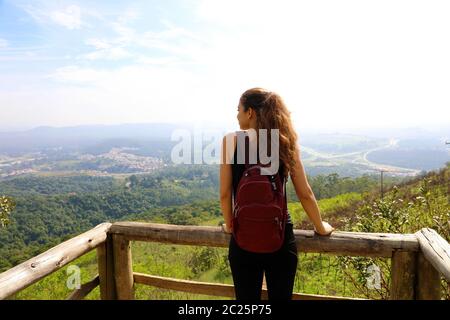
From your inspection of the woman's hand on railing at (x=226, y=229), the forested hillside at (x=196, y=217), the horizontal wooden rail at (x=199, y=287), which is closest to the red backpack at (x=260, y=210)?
the woman's hand on railing at (x=226, y=229)

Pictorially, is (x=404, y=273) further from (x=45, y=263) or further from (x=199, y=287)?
(x=45, y=263)

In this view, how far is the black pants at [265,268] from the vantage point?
185 cm

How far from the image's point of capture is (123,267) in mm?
2670

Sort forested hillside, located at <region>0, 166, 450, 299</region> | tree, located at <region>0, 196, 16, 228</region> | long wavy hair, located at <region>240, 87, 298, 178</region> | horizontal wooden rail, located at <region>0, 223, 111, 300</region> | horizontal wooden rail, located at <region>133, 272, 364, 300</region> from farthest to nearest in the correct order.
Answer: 1. tree, located at <region>0, 196, 16, 228</region>
2. forested hillside, located at <region>0, 166, 450, 299</region>
3. horizontal wooden rail, located at <region>133, 272, 364, 300</region>
4. long wavy hair, located at <region>240, 87, 298, 178</region>
5. horizontal wooden rail, located at <region>0, 223, 111, 300</region>

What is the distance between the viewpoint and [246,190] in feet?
5.79

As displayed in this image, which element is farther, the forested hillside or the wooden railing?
the forested hillside

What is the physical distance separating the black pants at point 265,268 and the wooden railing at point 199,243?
33 cm

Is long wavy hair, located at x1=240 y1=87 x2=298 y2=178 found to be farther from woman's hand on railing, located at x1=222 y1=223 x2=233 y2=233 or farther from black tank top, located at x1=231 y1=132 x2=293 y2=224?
woman's hand on railing, located at x1=222 y1=223 x2=233 y2=233

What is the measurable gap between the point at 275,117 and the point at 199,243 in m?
1.06

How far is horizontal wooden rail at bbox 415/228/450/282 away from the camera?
170cm

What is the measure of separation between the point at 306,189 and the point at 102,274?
1702 millimetres

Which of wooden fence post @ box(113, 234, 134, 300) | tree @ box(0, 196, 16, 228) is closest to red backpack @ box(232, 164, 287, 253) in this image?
wooden fence post @ box(113, 234, 134, 300)

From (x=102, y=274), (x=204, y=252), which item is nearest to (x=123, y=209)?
(x=204, y=252)
